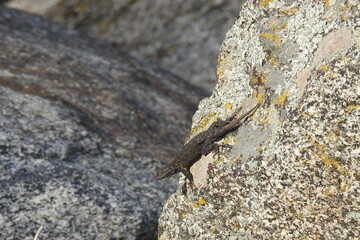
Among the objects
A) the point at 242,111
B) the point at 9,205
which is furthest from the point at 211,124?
the point at 9,205

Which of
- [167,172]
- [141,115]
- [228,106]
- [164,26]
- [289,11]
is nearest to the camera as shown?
A: [289,11]

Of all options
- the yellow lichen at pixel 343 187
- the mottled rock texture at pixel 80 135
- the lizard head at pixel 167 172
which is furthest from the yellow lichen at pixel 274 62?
the mottled rock texture at pixel 80 135

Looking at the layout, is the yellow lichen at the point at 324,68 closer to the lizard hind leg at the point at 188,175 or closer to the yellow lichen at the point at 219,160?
the yellow lichen at the point at 219,160

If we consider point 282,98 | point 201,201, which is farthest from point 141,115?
point 282,98

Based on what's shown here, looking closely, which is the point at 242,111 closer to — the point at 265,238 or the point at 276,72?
the point at 276,72

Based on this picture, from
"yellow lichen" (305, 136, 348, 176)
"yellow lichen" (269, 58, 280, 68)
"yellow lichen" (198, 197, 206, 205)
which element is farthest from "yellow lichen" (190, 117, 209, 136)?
"yellow lichen" (305, 136, 348, 176)

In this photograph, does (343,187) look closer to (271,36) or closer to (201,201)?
(201,201)

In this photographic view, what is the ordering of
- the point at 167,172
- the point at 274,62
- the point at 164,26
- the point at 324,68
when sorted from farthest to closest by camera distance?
the point at 164,26, the point at 167,172, the point at 274,62, the point at 324,68
